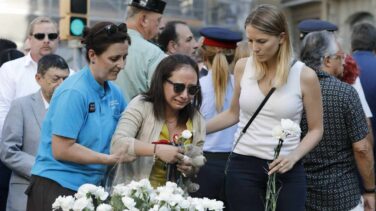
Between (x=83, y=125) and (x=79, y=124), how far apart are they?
5cm

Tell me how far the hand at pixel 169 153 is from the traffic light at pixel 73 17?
799 centimetres

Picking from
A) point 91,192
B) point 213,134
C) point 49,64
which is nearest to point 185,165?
point 91,192

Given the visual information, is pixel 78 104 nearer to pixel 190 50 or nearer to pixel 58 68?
pixel 58 68

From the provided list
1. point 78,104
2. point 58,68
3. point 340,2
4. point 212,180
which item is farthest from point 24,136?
point 340,2

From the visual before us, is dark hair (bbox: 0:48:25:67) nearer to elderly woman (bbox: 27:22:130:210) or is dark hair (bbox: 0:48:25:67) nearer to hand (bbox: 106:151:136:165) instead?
elderly woman (bbox: 27:22:130:210)

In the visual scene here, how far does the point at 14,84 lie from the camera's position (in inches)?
242

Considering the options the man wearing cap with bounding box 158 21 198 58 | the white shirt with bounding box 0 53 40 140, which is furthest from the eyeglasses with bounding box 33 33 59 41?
the man wearing cap with bounding box 158 21 198 58

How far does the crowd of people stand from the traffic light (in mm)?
6114

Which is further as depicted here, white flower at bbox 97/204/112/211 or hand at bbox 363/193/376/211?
hand at bbox 363/193/376/211

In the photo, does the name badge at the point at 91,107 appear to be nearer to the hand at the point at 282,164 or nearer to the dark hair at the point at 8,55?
the hand at the point at 282,164

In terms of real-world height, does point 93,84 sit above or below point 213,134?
above

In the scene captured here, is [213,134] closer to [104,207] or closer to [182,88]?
[182,88]

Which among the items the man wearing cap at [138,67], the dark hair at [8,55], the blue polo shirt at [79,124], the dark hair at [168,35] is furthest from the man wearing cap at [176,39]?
the blue polo shirt at [79,124]

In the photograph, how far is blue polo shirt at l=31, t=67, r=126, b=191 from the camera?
389cm
